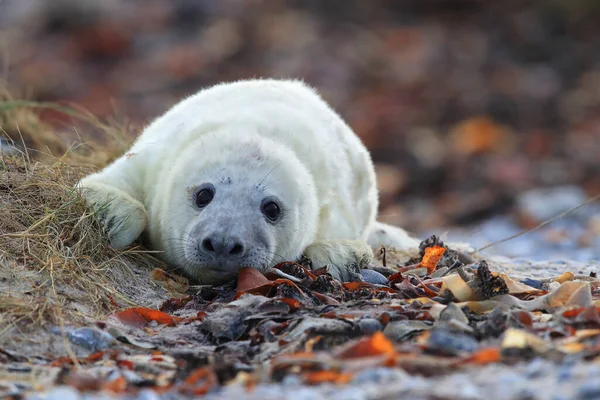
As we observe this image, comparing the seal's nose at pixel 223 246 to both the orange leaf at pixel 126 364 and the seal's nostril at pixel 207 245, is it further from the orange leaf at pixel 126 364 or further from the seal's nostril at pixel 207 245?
the orange leaf at pixel 126 364

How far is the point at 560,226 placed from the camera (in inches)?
388

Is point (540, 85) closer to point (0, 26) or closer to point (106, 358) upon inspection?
point (0, 26)

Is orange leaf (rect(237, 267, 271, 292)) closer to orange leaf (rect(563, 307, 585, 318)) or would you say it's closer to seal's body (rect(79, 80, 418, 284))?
seal's body (rect(79, 80, 418, 284))

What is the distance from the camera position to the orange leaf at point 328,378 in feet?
10.5

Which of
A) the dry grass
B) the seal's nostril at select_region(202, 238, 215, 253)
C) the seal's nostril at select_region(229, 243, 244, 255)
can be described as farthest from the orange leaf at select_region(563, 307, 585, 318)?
the dry grass

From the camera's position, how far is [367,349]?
11.3 ft

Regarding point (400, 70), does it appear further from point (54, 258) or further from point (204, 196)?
point (54, 258)

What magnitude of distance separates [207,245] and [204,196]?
1.21ft

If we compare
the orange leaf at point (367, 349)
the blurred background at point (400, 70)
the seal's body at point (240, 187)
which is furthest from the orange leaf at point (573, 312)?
the blurred background at point (400, 70)

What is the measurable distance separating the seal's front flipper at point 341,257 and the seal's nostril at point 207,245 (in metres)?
0.75

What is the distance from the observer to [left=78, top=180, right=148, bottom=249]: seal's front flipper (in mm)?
5188

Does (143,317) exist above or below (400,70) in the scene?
below

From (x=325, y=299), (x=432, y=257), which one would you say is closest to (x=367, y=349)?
(x=325, y=299)

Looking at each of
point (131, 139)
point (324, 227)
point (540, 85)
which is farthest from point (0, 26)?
point (324, 227)
